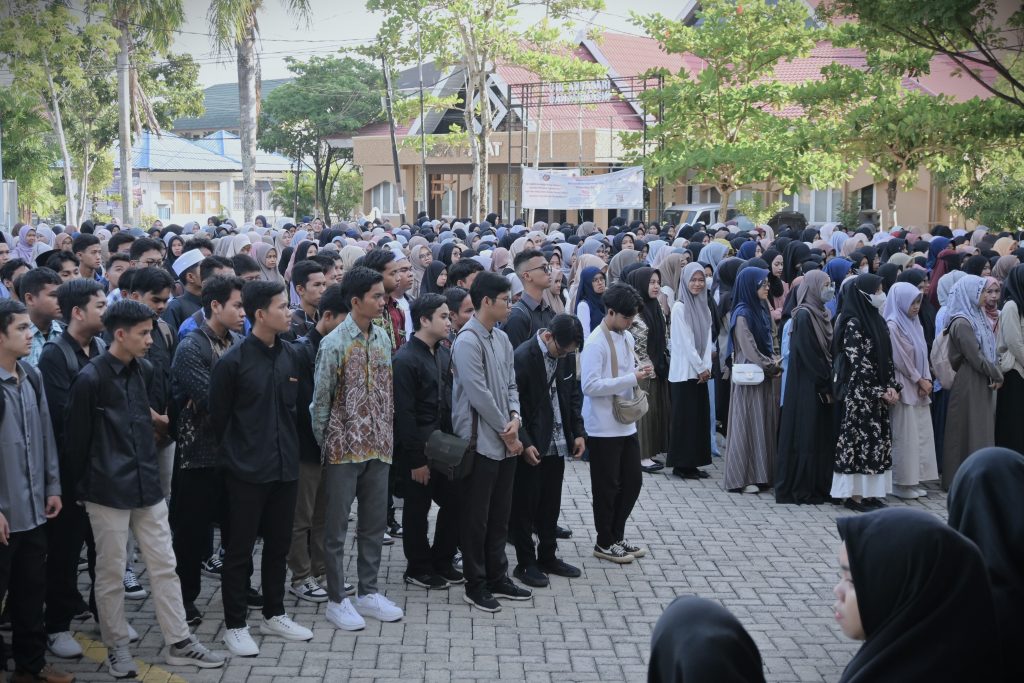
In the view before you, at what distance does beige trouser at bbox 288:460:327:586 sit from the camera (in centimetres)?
656

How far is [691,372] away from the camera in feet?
31.9

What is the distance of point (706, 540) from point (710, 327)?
2343mm

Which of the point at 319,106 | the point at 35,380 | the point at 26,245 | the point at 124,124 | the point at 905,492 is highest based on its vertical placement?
the point at 319,106

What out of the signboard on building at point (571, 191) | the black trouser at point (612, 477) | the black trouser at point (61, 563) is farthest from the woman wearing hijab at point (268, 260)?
the signboard on building at point (571, 191)

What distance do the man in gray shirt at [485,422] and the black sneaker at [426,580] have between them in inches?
13.6

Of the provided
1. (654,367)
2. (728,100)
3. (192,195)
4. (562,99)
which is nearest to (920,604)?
(654,367)

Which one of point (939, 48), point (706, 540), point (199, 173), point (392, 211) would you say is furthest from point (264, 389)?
point (199, 173)

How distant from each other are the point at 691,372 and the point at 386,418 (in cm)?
407

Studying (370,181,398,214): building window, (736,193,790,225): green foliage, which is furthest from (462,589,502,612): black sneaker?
(370,181,398,214): building window

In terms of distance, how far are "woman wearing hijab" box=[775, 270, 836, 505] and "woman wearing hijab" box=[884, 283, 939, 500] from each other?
23.4 inches

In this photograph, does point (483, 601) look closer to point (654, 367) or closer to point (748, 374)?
point (748, 374)

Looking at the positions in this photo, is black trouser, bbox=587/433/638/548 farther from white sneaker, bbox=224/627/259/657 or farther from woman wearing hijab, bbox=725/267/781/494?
white sneaker, bbox=224/627/259/657

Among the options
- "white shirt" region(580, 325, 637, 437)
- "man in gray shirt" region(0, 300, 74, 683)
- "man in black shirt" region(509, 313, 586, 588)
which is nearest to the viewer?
"man in gray shirt" region(0, 300, 74, 683)

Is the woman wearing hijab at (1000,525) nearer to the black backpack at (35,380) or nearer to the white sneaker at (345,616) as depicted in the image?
the white sneaker at (345,616)
